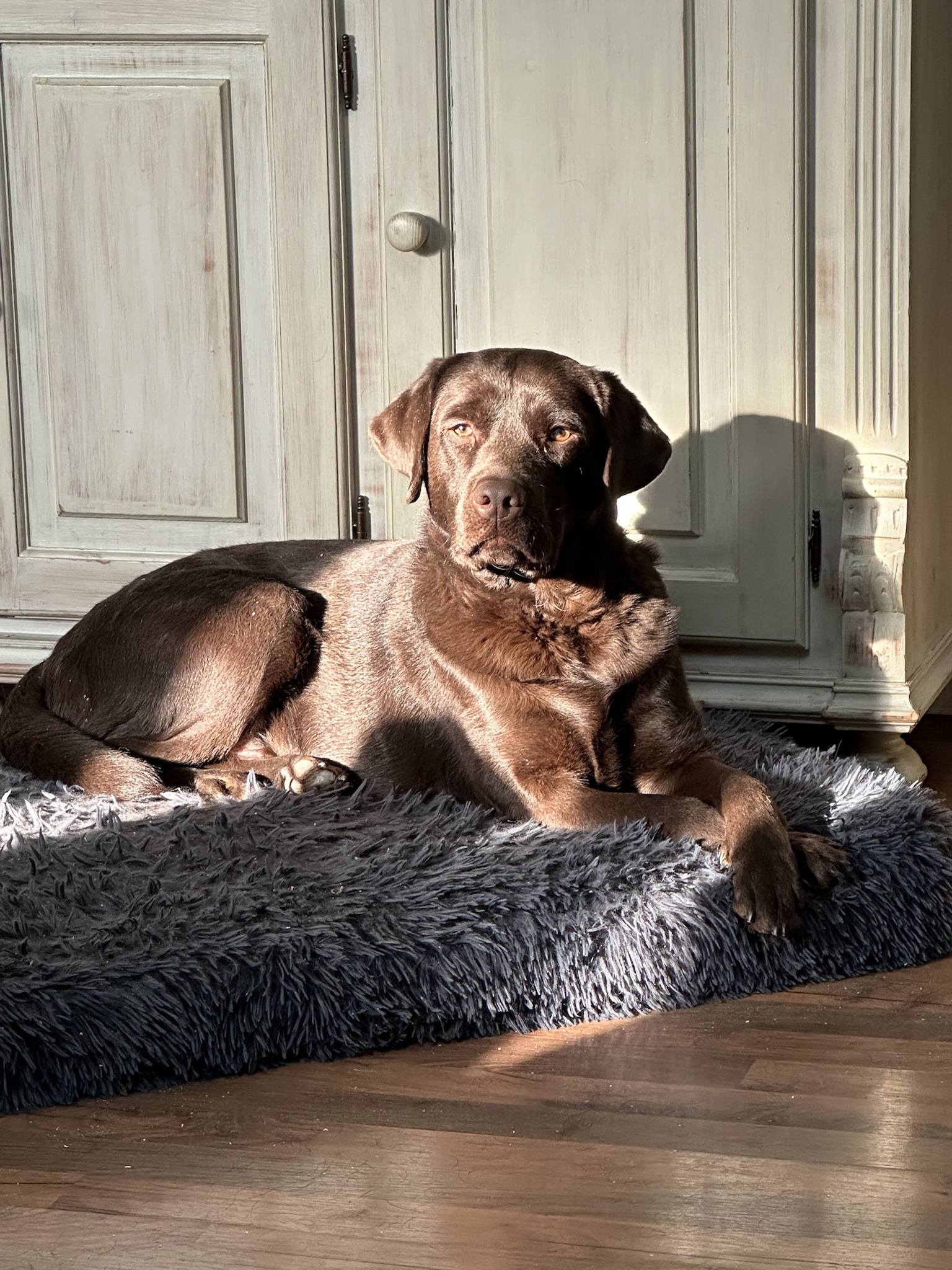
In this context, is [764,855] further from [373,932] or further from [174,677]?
[174,677]

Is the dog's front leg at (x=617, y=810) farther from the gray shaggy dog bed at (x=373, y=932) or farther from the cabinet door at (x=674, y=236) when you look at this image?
the cabinet door at (x=674, y=236)

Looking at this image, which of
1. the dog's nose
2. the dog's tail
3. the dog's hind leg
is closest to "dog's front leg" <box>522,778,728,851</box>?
the dog's nose

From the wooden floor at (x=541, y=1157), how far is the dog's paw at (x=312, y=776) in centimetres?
80

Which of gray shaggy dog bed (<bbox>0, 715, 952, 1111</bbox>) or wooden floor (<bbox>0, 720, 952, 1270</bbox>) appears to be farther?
gray shaggy dog bed (<bbox>0, 715, 952, 1111</bbox>)

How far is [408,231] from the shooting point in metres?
3.25

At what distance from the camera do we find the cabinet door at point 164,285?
3.34 metres

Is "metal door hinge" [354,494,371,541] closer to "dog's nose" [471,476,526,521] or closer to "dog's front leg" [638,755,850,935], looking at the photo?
"dog's nose" [471,476,526,521]

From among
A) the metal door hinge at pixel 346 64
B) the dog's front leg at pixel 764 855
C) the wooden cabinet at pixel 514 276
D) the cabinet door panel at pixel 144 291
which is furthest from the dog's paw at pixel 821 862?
the metal door hinge at pixel 346 64

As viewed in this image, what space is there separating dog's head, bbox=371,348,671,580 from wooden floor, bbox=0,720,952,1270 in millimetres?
815

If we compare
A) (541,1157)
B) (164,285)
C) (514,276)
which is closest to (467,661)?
(514,276)

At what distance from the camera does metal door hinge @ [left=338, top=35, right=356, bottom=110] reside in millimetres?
3283

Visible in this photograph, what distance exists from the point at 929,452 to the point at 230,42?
1.78 metres

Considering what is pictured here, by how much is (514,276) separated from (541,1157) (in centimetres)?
203

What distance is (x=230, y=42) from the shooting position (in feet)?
10.9
